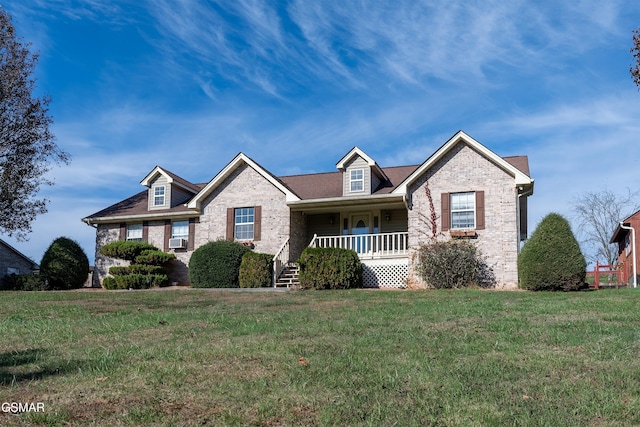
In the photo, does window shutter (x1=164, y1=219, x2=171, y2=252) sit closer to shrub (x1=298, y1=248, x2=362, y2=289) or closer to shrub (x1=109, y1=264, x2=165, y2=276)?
shrub (x1=109, y1=264, x2=165, y2=276)

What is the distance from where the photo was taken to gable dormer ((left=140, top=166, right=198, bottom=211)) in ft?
86.3

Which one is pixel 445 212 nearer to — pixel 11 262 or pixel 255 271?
pixel 255 271

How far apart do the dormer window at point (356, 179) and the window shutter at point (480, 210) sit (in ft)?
15.1

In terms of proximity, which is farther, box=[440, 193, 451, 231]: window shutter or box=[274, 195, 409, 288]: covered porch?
box=[274, 195, 409, 288]: covered porch

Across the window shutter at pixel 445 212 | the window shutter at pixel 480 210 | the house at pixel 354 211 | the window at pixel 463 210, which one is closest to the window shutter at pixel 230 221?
the house at pixel 354 211

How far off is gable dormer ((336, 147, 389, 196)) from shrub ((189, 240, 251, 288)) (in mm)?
4847

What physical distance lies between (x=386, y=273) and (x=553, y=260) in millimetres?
6354

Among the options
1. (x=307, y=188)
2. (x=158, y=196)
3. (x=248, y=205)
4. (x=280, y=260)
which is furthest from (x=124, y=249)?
(x=307, y=188)

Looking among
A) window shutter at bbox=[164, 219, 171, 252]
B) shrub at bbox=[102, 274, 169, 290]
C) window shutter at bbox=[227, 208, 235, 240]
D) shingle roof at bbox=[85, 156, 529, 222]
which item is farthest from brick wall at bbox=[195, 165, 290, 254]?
shrub at bbox=[102, 274, 169, 290]

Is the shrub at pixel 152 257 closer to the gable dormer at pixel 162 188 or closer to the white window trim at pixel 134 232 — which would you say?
the white window trim at pixel 134 232

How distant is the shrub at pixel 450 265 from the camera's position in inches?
776

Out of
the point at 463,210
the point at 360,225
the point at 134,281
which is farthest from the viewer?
the point at 360,225

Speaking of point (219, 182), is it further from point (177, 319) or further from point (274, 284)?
point (177, 319)

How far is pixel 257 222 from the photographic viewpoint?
78.6 feet
